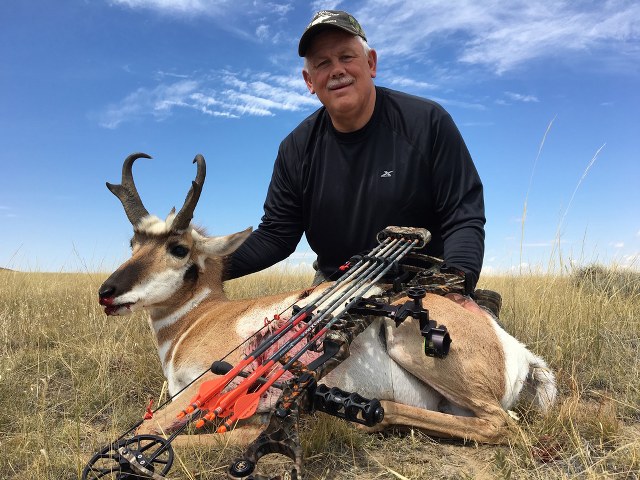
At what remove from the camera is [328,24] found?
460 cm

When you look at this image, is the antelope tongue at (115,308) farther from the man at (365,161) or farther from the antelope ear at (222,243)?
the man at (365,161)

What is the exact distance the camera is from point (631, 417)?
143 inches

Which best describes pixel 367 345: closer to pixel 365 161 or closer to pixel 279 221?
pixel 365 161

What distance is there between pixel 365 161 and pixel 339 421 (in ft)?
8.51

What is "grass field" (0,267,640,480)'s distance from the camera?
9.18ft

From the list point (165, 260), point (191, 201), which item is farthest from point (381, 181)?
point (165, 260)

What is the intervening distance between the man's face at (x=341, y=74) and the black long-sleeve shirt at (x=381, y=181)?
27 cm

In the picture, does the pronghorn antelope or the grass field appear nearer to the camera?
the grass field

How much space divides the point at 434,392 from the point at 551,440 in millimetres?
742

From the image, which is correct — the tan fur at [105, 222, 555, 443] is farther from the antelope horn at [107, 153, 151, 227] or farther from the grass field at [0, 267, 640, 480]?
the antelope horn at [107, 153, 151, 227]

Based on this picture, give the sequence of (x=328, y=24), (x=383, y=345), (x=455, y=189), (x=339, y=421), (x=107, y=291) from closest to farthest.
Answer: (x=339, y=421) < (x=383, y=345) < (x=107, y=291) < (x=328, y=24) < (x=455, y=189)

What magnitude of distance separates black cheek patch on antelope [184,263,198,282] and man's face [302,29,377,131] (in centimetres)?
198

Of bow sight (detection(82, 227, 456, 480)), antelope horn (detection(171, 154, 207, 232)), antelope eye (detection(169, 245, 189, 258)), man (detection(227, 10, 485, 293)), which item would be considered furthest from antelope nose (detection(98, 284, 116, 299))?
bow sight (detection(82, 227, 456, 480))

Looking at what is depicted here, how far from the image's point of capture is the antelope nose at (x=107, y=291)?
13.1 feet
